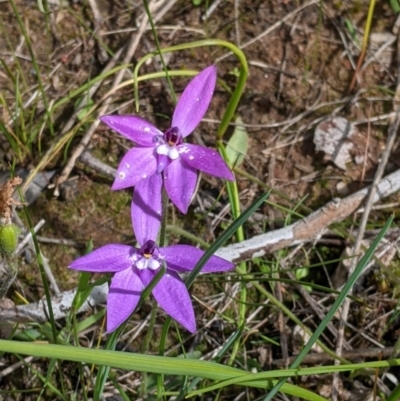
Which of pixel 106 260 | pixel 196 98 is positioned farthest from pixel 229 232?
pixel 196 98

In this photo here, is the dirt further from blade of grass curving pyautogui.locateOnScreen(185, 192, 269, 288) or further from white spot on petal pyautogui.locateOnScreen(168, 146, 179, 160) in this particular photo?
blade of grass curving pyautogui.locateOnScreen(185, 192, 269, 288)

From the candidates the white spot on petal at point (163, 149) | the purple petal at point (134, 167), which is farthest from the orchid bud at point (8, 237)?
the white spot on petal at point (163, 149)

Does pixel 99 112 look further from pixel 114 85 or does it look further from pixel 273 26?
pixel 273 26

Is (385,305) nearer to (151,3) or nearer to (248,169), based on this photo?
(248,169)

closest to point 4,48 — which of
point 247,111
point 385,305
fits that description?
point 247,111

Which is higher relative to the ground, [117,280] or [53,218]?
[117,280]

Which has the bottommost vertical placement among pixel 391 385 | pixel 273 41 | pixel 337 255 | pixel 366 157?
pixel 391 385
